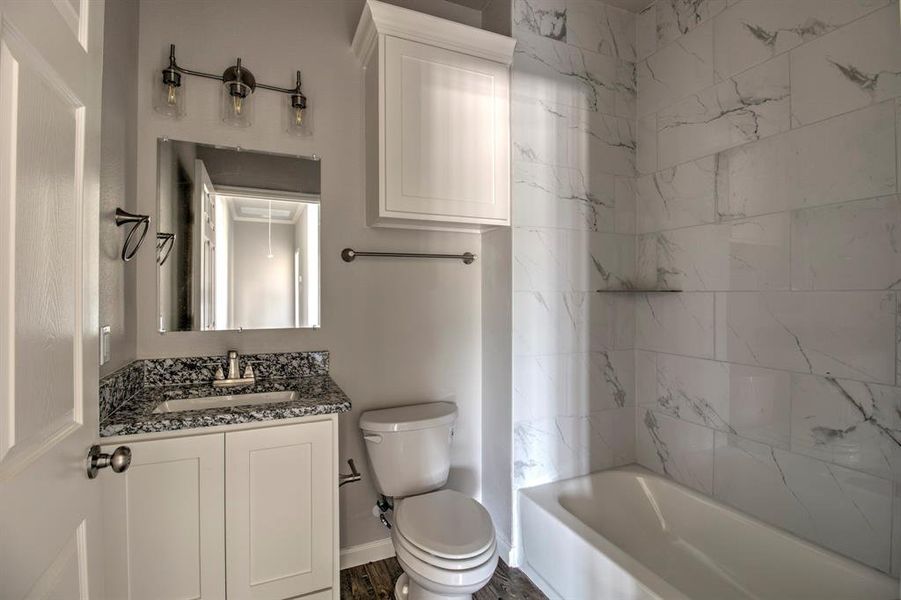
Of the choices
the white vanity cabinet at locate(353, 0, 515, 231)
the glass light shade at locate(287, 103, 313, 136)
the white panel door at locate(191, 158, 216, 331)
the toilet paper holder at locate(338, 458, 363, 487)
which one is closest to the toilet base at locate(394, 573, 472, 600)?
the toilet paper holder at locate(338, 458, 363, 487)

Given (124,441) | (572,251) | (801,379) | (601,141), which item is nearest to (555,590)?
(801,379)

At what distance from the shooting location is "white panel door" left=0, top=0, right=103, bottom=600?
0.57 m

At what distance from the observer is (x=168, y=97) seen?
5.59ft

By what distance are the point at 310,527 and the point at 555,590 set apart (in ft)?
3.40

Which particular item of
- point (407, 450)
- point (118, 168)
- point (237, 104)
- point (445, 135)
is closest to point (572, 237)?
point (445, 135)

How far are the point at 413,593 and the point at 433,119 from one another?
1947 mm

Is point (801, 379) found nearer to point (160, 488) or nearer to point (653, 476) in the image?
point (653, 476)

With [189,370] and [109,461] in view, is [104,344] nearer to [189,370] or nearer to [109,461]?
[189,370]

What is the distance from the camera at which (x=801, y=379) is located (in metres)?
1.58

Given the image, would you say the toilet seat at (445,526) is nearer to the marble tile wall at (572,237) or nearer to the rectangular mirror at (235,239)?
the marble tile wall at (572,237)

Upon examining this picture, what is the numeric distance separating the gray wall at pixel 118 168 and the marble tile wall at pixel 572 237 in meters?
1.53

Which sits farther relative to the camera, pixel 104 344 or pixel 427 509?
pixel 427 509

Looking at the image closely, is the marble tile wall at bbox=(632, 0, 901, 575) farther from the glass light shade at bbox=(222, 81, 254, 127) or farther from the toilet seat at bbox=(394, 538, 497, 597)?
the glass light shade at bbox=(222, 81, 254, 127)

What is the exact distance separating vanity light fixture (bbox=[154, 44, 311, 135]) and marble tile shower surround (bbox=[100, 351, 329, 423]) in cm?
100
